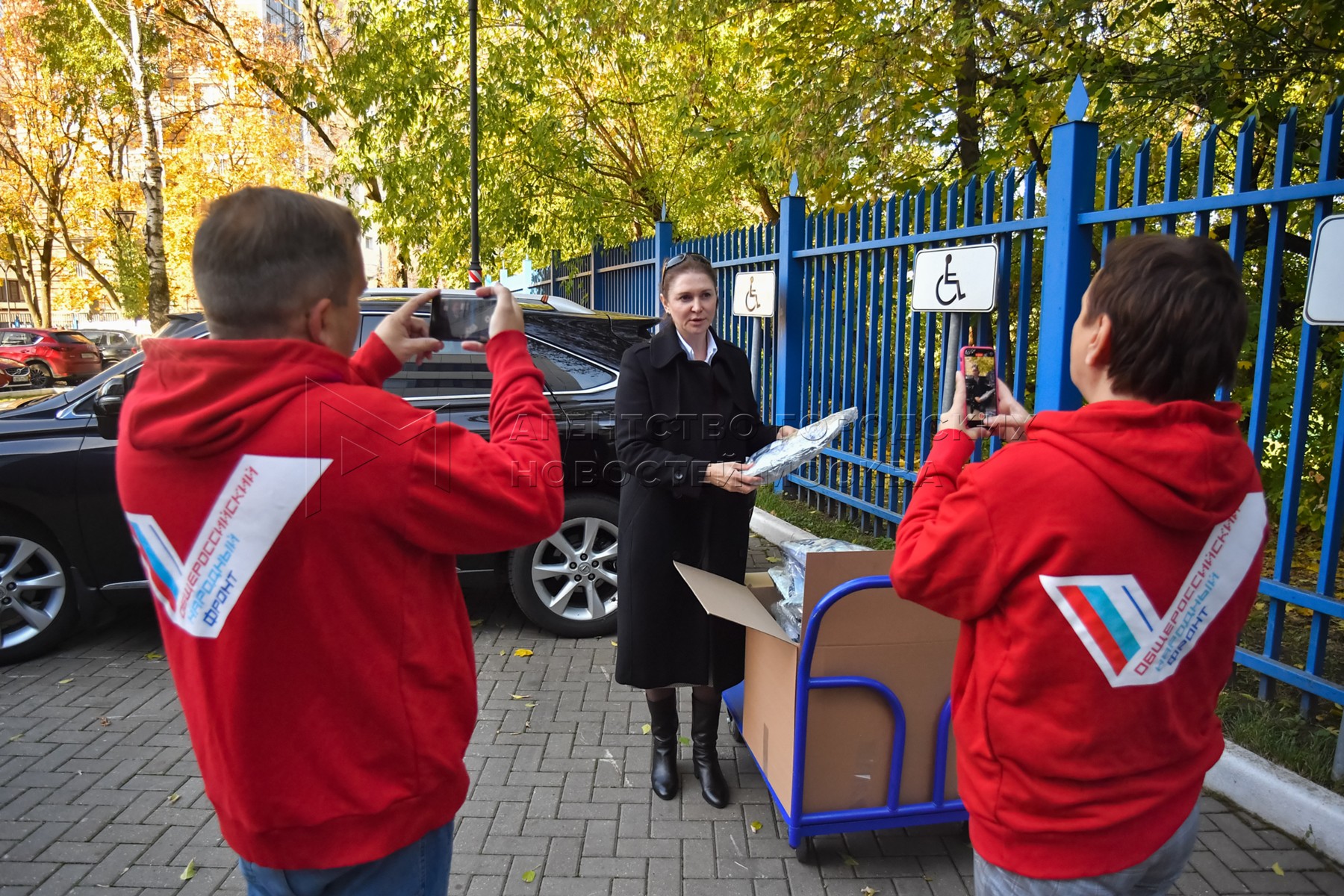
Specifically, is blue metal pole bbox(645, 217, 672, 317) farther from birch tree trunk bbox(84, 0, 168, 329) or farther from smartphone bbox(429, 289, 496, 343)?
birch tree trunk bbox(84, 0, 168, 329)

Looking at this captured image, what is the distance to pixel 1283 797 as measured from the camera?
2914mm

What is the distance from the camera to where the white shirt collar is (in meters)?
3.03

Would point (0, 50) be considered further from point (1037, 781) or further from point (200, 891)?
point (1037, 781)

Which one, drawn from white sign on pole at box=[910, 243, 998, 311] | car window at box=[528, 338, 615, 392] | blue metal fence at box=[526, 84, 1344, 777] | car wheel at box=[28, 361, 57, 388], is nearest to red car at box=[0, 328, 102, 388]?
car wheel at box=[28, 361, 57, 388]

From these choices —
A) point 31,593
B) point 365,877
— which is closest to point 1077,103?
point 365,877

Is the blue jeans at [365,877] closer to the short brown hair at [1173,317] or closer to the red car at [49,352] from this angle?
the short brown hair at [1173,317]

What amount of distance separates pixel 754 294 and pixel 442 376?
2953 mm

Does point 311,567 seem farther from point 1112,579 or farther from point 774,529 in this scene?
point 774,529

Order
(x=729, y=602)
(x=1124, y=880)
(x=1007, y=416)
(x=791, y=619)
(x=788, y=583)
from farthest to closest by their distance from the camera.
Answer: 1. (x=788, y=583)
2. (x=791, y=619)
3. (x=729, y=602)
4. (x=1007, y=416)
5. (x=1124, y=880)

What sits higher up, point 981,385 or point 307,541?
point 981,385

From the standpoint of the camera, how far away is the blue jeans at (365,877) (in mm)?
1402

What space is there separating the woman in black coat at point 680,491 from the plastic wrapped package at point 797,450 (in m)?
0.25

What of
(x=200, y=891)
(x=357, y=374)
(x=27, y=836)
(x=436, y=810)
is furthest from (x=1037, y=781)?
(x=27, y=836)

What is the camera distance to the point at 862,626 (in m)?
2.55
